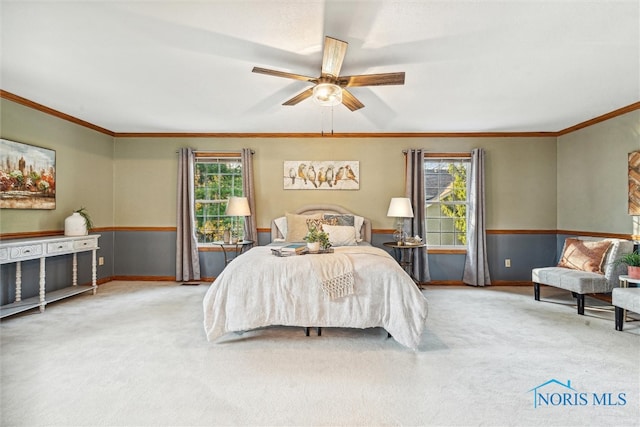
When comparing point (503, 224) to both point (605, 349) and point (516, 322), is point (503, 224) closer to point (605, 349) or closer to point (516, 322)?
point (516, 322)

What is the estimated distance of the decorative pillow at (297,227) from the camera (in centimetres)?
488

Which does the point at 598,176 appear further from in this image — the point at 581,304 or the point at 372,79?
the point at 372,79

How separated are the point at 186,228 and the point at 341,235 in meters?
2.68

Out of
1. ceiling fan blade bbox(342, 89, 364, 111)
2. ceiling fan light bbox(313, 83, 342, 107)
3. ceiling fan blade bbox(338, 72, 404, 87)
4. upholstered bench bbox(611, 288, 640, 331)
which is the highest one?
ceiling fan blade bbox(342, 89, 364, 111)

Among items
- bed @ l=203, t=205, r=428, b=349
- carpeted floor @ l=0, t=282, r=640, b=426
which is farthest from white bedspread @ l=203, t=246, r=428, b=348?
carpeted floor @ l=0, t=282, r=640, b=426

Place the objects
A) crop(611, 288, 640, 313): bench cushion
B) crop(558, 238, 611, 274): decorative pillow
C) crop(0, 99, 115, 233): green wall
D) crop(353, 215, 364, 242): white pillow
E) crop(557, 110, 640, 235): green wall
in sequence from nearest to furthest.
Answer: crop(611, 288, 640, 313): bench cushion → crop(0, 99, 115, 233): green wall → crop(558, 238, 611, 274): decorative pillow → crop(557, 110, 640, 235): green wall → crop(353, 215, 364, 242): white pillow

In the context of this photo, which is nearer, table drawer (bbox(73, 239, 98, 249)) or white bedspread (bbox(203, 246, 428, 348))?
white bedspread (bbox(203, 246, 428, 348))

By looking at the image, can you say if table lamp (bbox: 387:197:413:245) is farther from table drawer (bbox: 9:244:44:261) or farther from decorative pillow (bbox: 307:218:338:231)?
table drawer (bbox: 9:244:44:261)

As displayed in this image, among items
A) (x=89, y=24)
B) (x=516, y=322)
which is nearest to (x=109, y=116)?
(x=89, y=24)

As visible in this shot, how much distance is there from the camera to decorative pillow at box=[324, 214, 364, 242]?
509cm

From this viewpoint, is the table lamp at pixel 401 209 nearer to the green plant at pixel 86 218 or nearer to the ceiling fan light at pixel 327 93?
the ceiling fan light at pixel 327 93

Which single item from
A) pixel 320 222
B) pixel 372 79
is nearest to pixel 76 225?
pixel 320 222

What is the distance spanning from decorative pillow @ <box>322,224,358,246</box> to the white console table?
3.28 m

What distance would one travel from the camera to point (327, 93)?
2.88 m
